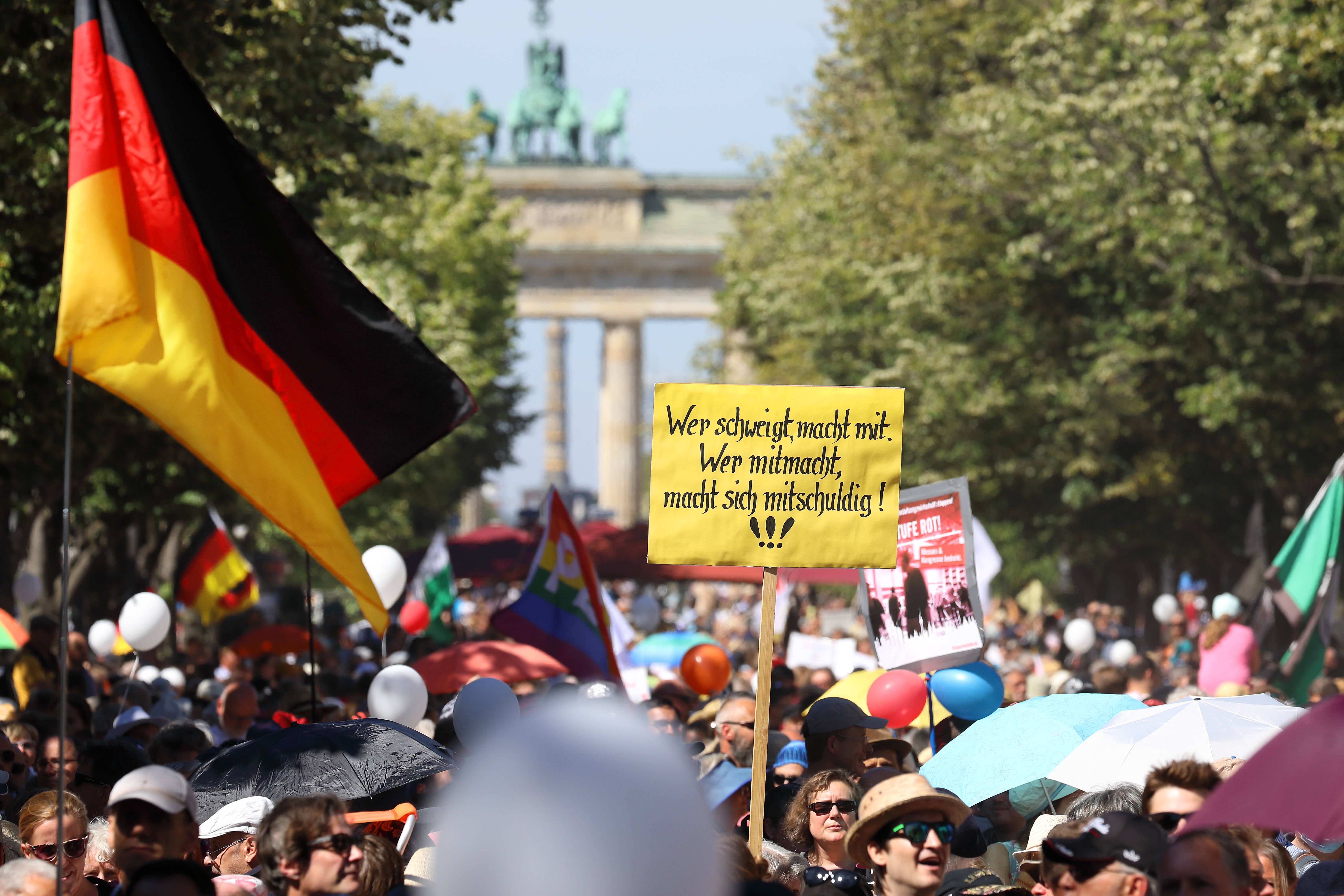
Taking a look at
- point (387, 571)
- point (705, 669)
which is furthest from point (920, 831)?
point (387, 571)

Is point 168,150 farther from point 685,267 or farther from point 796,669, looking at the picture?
point 685,267

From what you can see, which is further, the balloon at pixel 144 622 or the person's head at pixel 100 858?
the balloon at pixel 144 622

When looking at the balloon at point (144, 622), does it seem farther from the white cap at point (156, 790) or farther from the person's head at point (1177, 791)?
the person's head at point (1177, 791)

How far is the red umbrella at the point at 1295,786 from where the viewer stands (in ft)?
12.5

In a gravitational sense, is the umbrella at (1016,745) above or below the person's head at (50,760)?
above

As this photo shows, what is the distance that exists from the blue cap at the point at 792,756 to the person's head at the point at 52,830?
3.02m

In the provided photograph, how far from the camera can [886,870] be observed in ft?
15.2

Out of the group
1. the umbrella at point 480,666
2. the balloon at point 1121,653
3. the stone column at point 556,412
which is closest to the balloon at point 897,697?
the umbrella at point 480,666

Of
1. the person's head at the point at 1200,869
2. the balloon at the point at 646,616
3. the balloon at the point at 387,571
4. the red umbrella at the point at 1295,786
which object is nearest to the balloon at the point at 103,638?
the balloon at the point at 387,571

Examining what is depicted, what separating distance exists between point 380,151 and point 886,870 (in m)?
10.2

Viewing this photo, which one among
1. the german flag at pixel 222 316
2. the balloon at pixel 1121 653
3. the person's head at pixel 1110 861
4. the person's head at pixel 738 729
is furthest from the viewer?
the balloon at pixel 1121 653

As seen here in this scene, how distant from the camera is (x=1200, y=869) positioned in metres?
4.01

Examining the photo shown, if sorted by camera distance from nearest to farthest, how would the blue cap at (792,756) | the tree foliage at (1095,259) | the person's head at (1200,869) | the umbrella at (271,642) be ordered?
1. the person's head at (1200,869)
2. the blue cap at (792,756)
3. the umbrella at (271,642)
4. the tree foliage at (1095,259)

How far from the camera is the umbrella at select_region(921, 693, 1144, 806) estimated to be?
6.66 m
